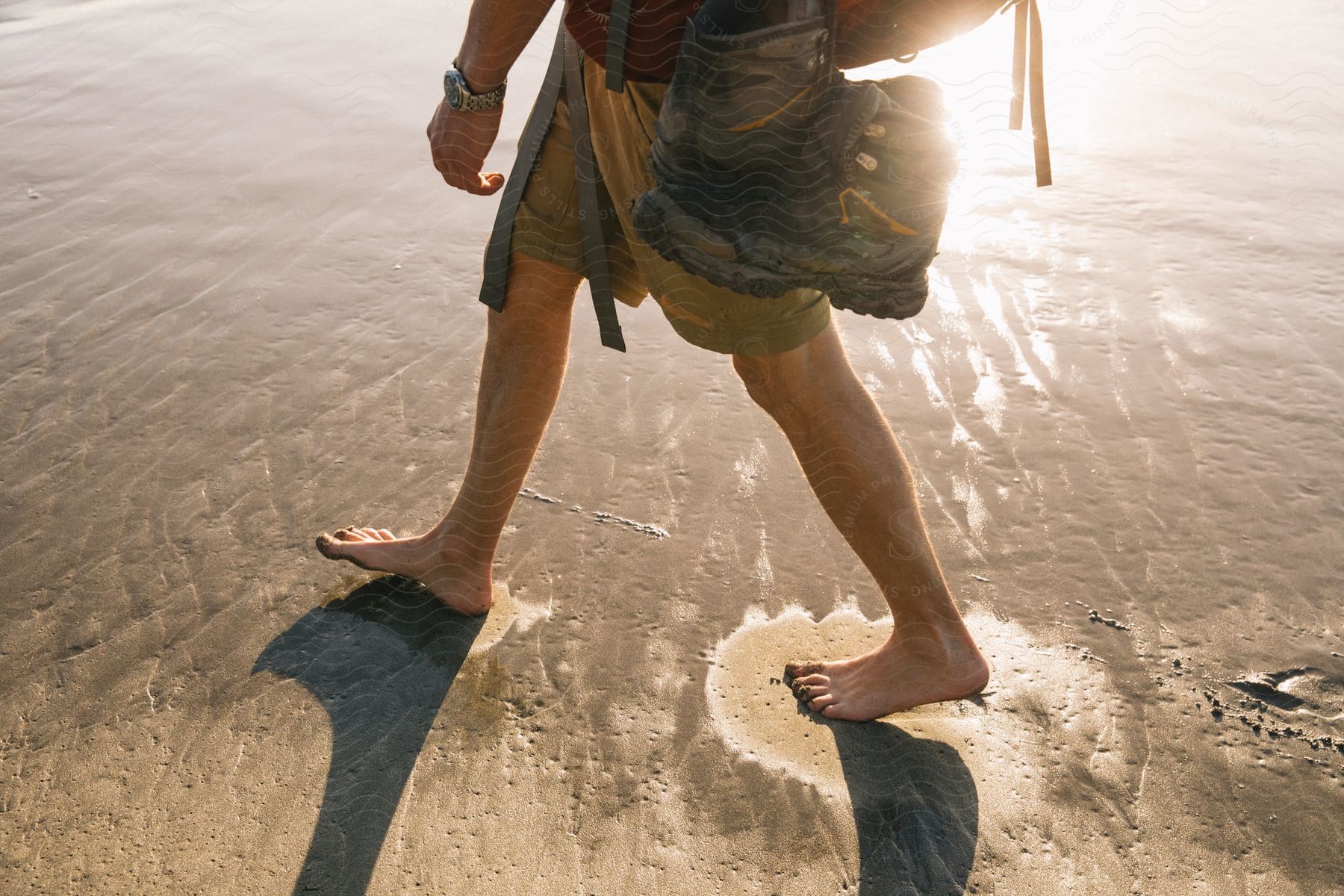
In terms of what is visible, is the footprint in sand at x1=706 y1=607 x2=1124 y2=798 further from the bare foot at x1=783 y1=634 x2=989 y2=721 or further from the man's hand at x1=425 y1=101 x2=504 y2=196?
the man's hand at x1=425 y1=101 x2=504 y2=196

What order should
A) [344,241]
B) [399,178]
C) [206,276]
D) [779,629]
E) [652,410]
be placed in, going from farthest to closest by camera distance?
[399,178], [344,241], [206,276], [652,410], [779,629]

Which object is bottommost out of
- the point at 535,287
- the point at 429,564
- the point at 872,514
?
the point at 429,564

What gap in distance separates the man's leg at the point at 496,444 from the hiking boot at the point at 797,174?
562 millimetres

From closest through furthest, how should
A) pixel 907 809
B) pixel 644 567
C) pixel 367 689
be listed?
pixel 907 809 < pixel 367 689 < pixel 644 567

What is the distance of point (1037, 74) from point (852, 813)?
1.36m

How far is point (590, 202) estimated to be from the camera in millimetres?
2139

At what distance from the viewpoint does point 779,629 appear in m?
2.57

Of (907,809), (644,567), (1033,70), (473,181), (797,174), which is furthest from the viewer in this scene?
(644,567)

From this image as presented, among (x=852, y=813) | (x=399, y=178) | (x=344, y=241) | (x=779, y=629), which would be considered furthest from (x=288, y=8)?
(x=852, y=813)

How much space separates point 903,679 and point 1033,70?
1.17 metres

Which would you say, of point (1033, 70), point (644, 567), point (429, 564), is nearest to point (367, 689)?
point (429, 564)

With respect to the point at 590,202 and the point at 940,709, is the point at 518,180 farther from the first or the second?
the point at 940,709

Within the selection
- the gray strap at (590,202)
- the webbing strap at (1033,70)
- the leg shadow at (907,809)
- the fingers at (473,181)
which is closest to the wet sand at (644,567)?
the leg shadow at (907,809)

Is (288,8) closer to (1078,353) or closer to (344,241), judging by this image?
(344,241)
